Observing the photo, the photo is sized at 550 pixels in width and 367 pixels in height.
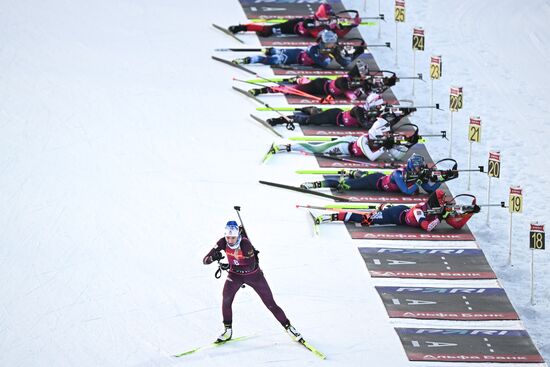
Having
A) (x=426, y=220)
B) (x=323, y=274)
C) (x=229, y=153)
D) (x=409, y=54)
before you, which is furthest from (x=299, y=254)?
(x=409, y=54)

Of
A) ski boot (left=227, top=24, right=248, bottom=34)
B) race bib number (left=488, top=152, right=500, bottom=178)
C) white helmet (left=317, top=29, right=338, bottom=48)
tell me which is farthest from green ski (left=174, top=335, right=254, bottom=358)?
ski boot (left=227, top=24, right=248, bottom=34)

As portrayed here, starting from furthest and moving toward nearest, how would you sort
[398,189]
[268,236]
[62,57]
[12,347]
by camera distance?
[62,57] < [398,189] < [268,236] < [12,347]

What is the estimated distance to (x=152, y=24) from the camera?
27.4 m

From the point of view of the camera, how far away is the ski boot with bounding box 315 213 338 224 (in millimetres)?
20414

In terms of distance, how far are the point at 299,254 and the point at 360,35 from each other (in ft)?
28.4

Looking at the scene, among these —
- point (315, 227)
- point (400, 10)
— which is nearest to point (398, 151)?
point (315, 227)

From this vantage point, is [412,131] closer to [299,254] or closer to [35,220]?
[299,254]

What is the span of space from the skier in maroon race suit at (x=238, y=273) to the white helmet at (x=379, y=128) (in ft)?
17.7

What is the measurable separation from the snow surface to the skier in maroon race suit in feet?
1.28

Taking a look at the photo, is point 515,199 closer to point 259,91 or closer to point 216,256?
point 216,256

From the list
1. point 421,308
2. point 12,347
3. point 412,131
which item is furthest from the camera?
point 412,131

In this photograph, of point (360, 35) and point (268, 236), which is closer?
point (268, 236)

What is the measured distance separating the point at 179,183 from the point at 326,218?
2.49 metres

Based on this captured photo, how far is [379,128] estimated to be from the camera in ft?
72.2
